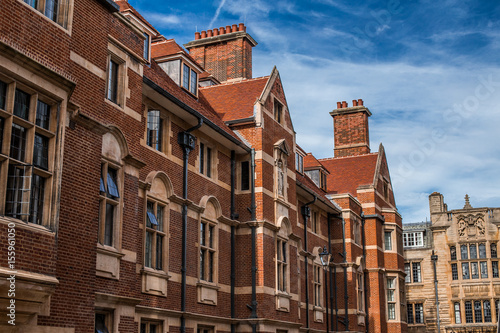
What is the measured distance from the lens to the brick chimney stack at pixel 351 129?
4541 cm

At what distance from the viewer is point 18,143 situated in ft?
36.0

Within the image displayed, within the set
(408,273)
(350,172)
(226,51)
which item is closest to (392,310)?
(350,172)

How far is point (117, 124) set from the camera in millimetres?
15492

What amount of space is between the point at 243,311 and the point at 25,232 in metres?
13.5

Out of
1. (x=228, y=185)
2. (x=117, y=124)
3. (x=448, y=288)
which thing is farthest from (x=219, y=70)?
(x=448, y=288)

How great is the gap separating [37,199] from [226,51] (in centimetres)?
2342

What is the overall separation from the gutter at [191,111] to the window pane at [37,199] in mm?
6960

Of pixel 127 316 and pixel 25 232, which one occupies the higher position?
pixel 25 232

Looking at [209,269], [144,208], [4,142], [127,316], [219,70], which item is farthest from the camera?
[219,70]

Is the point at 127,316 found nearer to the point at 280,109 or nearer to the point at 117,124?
the point at 117,124

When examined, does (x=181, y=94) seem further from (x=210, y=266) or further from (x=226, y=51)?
(x=226, y=51)

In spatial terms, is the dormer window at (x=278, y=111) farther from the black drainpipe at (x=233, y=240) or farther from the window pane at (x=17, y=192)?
the window pane at (x=17, y=192)

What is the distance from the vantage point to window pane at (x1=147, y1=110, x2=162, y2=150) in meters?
19.0

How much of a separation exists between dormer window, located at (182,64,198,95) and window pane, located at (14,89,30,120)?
41.1ft
